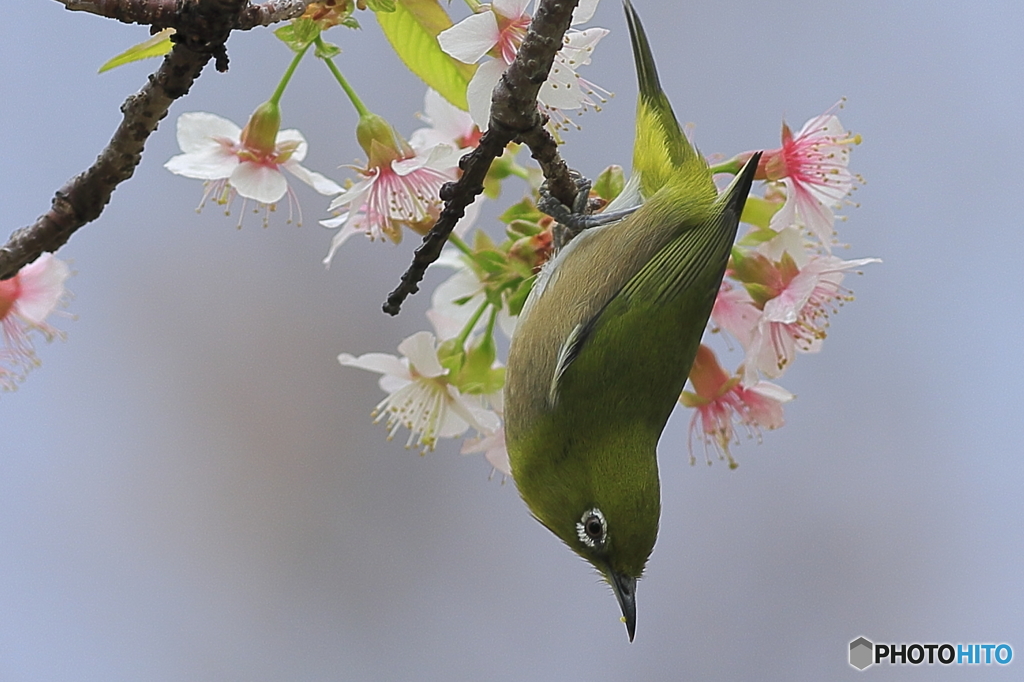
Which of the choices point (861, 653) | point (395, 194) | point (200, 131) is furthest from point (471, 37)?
point (861, 653)

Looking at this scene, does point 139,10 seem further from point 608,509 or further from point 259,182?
point 608,509

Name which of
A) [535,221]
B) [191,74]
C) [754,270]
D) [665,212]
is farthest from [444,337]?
[191,74]

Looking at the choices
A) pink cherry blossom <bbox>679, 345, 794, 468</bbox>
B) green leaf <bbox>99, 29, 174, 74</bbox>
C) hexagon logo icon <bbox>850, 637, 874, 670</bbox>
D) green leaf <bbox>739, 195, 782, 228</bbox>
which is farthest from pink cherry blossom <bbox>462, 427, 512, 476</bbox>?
hexagon logo icon <bbox>850, 637, 874, 670</bbox>

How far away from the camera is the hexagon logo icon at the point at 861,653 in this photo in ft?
8.87

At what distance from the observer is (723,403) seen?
5.60 ft

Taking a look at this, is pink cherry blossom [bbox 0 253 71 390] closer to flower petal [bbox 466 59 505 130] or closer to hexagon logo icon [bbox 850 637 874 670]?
flower petal [bbox 466 59 505 130]

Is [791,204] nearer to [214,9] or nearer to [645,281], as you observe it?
[645,281]

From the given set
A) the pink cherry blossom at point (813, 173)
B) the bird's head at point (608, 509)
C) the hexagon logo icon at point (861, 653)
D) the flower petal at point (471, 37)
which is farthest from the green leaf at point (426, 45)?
the hexagon logo icon at point (861, 653)

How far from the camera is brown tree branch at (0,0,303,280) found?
108 cm

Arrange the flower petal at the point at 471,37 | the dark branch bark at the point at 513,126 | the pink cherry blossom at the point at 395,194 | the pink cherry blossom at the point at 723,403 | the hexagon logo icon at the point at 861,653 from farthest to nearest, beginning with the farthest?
the hexagon logo icon at the point at 861,653, the pink cherry blossom at the point at 723,403, the pink cherry blossom at the point at 395,194, the flower petal at the point at 471,37, the dark branch bark at the point at 513,126

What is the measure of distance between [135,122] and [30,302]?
0.53 meters

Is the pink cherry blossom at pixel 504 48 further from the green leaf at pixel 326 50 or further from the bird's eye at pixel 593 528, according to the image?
the bird's eye at pixel 593 528

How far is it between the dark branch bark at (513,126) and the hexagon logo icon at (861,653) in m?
2.01

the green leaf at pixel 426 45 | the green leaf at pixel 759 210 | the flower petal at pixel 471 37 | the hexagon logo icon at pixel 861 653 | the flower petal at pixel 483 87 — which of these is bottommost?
the hexagon logo icon at pixel 861 653
